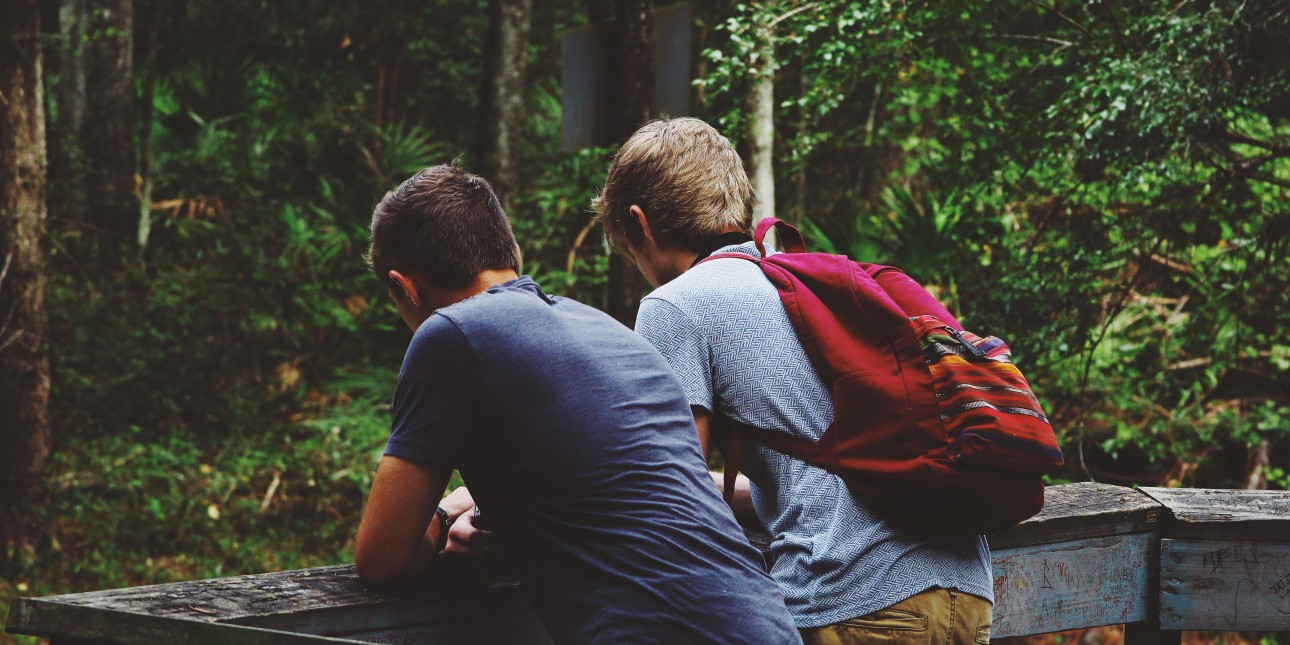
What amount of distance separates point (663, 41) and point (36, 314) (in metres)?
4.73

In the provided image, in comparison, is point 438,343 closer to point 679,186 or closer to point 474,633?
point 474,633

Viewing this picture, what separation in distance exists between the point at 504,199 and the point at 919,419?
34.3 ft

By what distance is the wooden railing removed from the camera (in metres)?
1.83

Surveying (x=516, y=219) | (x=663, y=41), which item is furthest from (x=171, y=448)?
(x=663, y=41)

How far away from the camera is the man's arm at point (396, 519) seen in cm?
181

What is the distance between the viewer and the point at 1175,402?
7992 mm

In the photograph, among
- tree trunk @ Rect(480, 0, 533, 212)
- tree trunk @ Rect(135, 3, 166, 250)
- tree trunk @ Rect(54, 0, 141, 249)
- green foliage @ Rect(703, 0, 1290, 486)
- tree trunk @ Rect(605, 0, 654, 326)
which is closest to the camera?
green foliage @ Rect(703, 0, 1290, 486)

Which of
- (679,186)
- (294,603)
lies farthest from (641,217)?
(294,603)

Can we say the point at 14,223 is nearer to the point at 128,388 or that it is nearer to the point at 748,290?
the point at 128,388

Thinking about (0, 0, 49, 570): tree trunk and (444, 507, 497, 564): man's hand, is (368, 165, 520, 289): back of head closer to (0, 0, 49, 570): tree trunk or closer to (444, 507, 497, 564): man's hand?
(444, 507, 497, 564): man's hand

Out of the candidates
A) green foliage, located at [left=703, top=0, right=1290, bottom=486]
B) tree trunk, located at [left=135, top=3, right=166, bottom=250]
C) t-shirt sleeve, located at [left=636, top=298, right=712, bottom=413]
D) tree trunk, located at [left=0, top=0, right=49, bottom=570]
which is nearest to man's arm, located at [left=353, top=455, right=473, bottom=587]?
t-shirt sleeve, located at [left=636, top=298, right=712, bottom=413]

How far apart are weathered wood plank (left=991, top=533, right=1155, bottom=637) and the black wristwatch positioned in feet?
3.55


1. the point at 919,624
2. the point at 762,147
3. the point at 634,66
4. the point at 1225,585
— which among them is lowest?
the point at 1225,585

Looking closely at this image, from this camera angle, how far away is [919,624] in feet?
6.40
